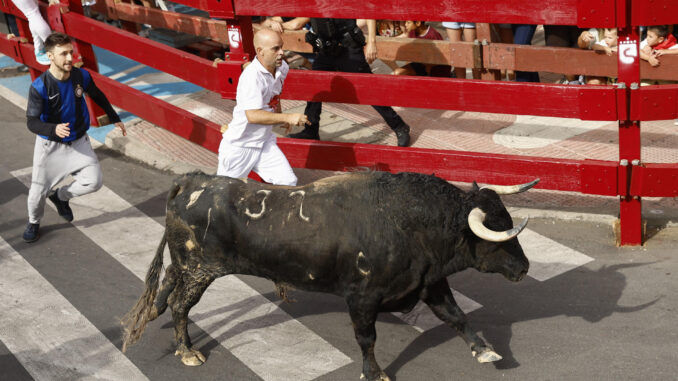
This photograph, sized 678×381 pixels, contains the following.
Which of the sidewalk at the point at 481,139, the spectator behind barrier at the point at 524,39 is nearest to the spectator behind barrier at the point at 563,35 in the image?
the spectator behind barrier at the point at 524,39

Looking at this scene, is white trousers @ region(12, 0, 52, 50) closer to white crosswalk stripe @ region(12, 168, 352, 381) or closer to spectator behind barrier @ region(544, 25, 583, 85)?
white crosswalk stripe @ region(12, 168, 352, 381)

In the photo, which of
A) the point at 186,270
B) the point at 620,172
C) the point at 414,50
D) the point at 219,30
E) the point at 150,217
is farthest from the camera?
the point at 219,30

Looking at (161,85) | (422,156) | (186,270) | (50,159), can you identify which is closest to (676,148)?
(422,156)

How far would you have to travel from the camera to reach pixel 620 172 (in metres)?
7.26

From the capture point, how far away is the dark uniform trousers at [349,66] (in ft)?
31.9

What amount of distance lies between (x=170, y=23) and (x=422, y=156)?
257 inches

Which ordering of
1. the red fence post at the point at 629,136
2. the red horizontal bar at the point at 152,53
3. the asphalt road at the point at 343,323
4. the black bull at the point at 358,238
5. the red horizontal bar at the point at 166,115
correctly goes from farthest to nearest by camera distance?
the red horizontal bar at the point at 166,115 < the red horizontal bar at the point at 152,53 < the red fence post at the point at 629,136 < the asphalt road at the point at 343,323 < the black bull at the point at 358,238

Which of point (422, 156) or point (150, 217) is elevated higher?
point (422, 156)

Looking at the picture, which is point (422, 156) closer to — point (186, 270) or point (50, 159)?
point (186, 270)

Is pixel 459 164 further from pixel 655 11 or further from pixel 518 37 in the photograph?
pixel 518 37

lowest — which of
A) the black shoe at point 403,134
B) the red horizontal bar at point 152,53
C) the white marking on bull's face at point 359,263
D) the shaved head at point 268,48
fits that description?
the black shoe at point 403,134

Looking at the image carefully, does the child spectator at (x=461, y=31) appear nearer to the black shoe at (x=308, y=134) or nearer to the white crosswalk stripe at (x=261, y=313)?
the black shoe at (x=308, y=134)

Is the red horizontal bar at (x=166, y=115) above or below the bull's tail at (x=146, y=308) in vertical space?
above

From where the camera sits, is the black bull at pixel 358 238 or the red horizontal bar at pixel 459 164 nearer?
Result: the black bull at pixel 358 238
